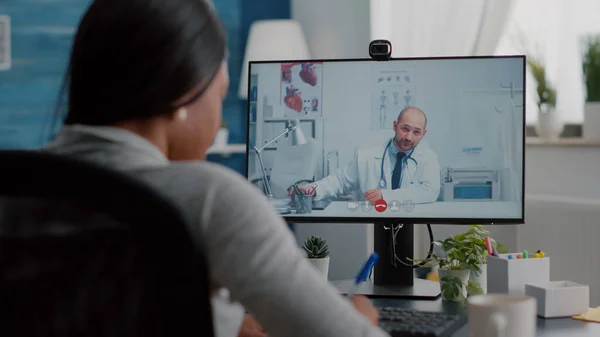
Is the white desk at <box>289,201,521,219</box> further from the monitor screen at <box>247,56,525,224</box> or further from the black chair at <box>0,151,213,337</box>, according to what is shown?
the black chair at <box>0,151,213,337</box>

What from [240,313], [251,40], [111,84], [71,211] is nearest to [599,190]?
[251,40]

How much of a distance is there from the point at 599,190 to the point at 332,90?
1.36 meters

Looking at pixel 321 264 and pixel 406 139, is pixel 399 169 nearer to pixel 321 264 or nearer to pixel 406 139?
pixel 406 139

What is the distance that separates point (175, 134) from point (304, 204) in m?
0.80

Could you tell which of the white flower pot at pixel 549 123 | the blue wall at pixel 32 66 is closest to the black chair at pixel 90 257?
the white flower pot at pixel 549 123

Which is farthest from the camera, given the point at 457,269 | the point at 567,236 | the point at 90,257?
the point at 567,236

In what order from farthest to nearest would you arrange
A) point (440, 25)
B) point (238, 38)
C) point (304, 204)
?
point (238, 38) < point (440, 25) < point (304, 204)

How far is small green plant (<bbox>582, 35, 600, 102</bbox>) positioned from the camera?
2.83 meters

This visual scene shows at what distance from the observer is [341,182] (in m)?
1.75

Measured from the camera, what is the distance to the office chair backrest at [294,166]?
1770 mm

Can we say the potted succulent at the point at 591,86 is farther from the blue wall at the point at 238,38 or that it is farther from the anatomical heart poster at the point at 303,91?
the blue wall at the point at 238,38

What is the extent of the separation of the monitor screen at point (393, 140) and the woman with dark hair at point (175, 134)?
793 mm

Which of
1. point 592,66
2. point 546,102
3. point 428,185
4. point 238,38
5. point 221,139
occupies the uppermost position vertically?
point 238,38

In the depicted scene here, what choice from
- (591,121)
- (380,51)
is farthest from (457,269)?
(591,121)
